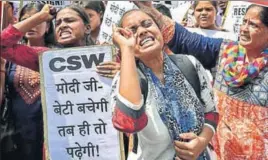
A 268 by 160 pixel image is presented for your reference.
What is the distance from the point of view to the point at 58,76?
3.05 metres

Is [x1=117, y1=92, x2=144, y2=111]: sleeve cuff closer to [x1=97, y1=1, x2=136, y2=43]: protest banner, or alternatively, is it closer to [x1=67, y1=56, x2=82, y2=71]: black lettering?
[x1=67, y1=56, x2=82, y2=71]: black lettering

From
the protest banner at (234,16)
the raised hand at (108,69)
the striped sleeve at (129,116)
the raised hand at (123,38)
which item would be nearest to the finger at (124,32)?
the raised hand at (123,38)

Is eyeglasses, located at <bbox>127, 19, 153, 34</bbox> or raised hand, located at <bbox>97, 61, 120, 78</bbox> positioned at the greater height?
eyeglasses, located at <bbox>127, 19, 153, 34</bbox>

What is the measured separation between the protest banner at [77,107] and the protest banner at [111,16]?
1.36 meters

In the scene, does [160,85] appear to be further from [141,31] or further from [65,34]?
[65,34]

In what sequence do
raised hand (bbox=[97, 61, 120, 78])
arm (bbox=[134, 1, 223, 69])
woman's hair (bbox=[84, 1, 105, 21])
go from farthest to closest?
woman's hair (bbox=[84, 1, 105, 21])
arm (bbox=[134, 1, 223, 69])
raised hand (bbox=[97, 61, 120, 78])

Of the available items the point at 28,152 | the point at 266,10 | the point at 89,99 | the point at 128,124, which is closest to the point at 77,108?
the point at 89,99

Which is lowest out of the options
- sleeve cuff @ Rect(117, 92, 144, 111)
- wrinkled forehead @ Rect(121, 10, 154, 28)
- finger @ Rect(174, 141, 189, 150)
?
finger @ Rect(174, 141, 189, 150)

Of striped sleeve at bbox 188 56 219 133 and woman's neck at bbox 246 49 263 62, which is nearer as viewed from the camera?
striped sleeve at bbox 188 56 219 133

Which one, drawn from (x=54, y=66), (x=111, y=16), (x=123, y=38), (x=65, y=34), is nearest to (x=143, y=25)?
(x=123, y=38)

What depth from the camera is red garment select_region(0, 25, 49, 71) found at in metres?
3.11

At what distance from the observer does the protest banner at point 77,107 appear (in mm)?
3037

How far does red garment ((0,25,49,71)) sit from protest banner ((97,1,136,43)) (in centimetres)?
126

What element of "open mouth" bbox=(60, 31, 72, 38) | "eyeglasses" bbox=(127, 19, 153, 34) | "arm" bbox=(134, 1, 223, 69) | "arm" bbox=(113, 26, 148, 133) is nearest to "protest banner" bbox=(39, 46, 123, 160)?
"open mouth" bbox=(60, 31, 72, 38)
